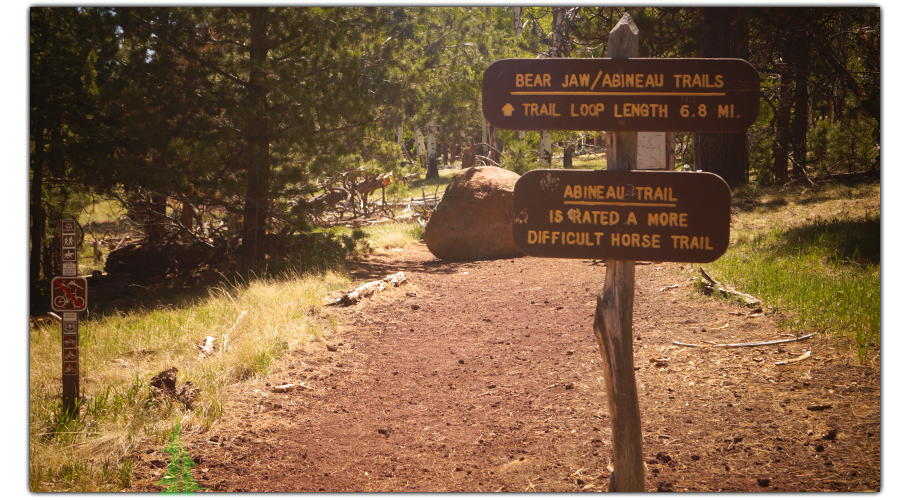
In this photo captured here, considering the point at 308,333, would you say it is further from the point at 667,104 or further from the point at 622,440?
the point at 667,104

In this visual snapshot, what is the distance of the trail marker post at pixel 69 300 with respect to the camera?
398cm

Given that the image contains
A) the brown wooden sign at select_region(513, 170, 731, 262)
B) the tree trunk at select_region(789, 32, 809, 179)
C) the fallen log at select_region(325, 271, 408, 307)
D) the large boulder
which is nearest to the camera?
the brown wooden sign at select_region(513, 170, 731, 262)

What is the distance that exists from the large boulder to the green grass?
4049 mm

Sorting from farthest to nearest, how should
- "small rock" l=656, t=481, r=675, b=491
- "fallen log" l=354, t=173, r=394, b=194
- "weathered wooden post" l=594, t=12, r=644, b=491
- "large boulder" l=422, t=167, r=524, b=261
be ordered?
"fallen log" l=354, t=173, r=394, b=194
"large boulder" l=422, t=167, r=524, b=261
"small rock" l=656, t=481, r=675, b=491
"weathered wooden post" l=594, t=12, r=644, b=491

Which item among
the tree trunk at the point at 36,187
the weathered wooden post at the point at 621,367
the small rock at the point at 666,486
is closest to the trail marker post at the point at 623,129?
the weathered wooden post at the point at 621,367

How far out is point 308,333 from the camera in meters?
6.20

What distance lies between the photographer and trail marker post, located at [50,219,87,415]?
13.1 ft

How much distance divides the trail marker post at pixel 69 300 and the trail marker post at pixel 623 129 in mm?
3288

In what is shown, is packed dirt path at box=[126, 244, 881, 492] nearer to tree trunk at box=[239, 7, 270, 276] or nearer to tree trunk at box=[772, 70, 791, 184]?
tree trunk at box=[239, 7, 270, 276]

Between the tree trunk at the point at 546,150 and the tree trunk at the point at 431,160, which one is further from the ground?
the tree trunk at the point at 431,160

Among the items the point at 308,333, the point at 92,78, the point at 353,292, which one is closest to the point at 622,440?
the point at 308,333

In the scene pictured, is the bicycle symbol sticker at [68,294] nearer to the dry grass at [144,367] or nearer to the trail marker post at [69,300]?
the trail marker post at [69,300]

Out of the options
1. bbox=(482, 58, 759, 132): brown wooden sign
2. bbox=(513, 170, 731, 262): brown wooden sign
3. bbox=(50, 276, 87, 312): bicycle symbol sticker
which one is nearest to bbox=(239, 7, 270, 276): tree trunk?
bbox=(50, 276, 87, 312): bicycle symbol sticker

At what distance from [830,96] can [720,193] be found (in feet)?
38.9
